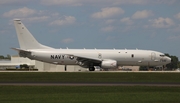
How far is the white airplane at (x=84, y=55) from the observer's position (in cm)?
7412

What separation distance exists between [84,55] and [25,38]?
1008cm

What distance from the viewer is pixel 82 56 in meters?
74.3

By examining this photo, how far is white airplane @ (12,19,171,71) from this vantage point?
7412 cm

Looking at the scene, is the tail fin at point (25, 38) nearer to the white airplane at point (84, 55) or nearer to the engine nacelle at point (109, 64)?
the white airplane at point (84, 55)

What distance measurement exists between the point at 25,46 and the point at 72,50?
7.75 m
